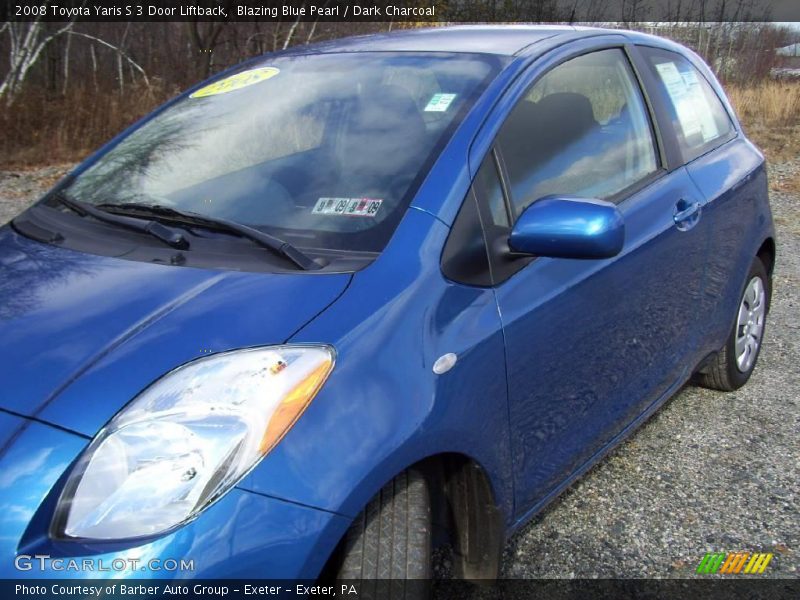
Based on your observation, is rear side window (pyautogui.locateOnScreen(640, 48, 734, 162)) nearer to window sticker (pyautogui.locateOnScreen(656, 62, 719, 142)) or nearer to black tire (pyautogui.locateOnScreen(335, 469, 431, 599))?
window sticker (pyautogui.locateOnScreen(656, 62, 719, 142))

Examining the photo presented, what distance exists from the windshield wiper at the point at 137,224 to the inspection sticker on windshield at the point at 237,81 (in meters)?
0.67

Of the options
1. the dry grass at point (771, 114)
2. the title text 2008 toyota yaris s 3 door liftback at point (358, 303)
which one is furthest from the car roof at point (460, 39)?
the dry grass at point (771, 114)

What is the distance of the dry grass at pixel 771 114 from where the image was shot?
1352cm

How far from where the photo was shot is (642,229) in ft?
8.95

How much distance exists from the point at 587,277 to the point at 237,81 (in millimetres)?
1424

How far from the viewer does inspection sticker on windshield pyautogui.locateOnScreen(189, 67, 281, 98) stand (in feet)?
9.41

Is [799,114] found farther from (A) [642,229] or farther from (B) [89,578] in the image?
(B) [89,578]

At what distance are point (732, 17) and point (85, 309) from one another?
59.4ft

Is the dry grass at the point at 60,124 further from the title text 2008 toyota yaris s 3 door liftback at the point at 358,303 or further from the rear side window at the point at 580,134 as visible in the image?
the rear side window at the point at 580,134

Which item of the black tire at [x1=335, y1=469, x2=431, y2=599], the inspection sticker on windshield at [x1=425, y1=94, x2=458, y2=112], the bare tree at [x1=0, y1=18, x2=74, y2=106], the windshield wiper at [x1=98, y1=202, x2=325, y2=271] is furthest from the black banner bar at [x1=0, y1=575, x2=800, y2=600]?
the bare tree at [x1=0, y1=18, x2=74, y2=106]

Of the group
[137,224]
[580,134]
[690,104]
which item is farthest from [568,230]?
[690,104]

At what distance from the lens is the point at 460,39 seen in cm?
282

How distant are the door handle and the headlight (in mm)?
1730

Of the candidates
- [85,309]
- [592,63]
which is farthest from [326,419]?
[592,63]
